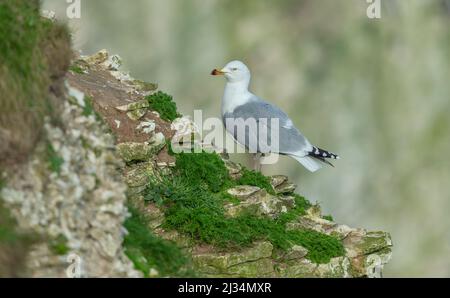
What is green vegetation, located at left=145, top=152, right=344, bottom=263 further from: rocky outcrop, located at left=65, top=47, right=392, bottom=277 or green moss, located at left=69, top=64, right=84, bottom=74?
green moss, located at left=69, top=64, right=84, bottom=74

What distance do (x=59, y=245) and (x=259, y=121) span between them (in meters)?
7.21

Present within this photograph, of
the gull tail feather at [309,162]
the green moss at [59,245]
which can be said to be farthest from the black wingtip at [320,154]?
the green moss at [59,245]

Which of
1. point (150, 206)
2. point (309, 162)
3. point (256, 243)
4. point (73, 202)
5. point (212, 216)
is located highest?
point (309, 162)

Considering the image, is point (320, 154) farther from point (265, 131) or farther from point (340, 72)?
point (340, 72)

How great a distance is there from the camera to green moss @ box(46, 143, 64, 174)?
415 inches

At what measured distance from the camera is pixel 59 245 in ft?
33.6

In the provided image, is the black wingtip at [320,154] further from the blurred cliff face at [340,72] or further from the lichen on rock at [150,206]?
the blurred cliff face at [340,72]

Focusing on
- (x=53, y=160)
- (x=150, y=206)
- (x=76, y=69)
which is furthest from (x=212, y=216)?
(x=76, y=69)

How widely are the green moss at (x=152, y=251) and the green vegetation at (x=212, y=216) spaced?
191cm

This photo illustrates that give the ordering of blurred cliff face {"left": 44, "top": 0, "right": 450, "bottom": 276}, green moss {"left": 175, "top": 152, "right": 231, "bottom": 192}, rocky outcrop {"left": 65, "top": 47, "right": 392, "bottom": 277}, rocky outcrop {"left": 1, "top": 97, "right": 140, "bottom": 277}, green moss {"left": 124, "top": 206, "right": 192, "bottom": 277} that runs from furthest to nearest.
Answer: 1. blurred cliff face {"left": 44, "top": 0, "right": 450, "bottom": 276}
2. green moss {"left": 175, "top": 152, "right": 231, "bottom": 192}
3. rocky outcrop {"left": 65, "top": 47, "right": 392, "bottom": 277}
4. green moss {"left": 124, "top": 206, "right": 192, "bottom": 277}
5. rocky outcrop {"left": 1, "top": 97, "right": 140, "bottom": 277}

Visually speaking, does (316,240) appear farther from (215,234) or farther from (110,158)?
(110,158)

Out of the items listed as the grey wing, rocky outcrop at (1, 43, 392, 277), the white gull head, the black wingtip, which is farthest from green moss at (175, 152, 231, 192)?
the black wingtip

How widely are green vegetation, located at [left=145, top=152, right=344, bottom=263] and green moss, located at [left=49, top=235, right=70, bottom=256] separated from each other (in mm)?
3804

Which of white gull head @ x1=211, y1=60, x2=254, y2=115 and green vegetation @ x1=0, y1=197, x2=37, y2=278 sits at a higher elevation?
white gull head @ x1=211, y1=60, x2=254, y2=115
